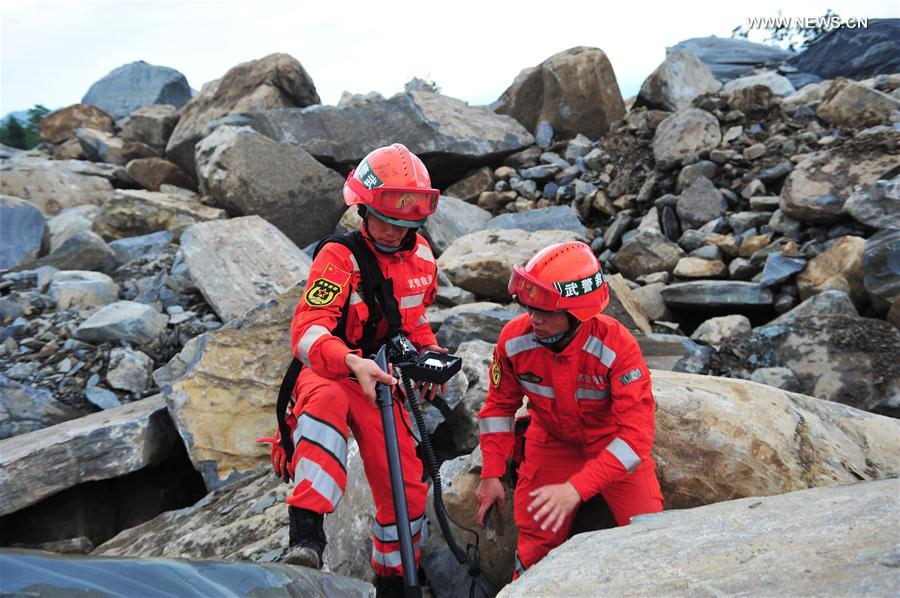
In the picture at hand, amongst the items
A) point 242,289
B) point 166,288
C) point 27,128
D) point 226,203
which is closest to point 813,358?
point 242,289

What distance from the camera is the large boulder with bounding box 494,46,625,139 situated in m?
11.2

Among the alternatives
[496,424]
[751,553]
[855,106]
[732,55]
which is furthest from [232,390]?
[732,55]

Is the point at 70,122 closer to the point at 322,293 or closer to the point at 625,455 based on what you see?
the point at 322,293

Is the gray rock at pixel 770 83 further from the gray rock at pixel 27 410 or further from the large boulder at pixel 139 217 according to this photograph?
the gray rock at pixel 27 410

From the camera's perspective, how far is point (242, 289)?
638cm

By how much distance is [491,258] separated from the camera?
22.0 ft

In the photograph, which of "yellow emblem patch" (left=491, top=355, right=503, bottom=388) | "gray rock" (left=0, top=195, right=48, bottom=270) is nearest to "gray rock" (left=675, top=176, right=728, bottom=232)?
"yellow emblem patch" (left=491, top=355, right=503, bottom=388)

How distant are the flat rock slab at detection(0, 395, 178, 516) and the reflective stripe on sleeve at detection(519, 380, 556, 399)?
3041mm

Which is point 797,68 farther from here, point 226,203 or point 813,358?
point 226,203

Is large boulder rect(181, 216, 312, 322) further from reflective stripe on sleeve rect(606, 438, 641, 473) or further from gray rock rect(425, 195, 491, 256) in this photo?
reflective stripe on sleeve rect(606, 438, 641, 473)

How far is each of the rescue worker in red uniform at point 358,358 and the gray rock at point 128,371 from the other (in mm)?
3407

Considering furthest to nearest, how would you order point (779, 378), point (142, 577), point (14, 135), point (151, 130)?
point (14, 135)
point (151, 130)
point (779, 378)
point (142, 577)

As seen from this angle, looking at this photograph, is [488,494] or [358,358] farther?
[488,494]

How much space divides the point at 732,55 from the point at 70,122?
15838 mm
